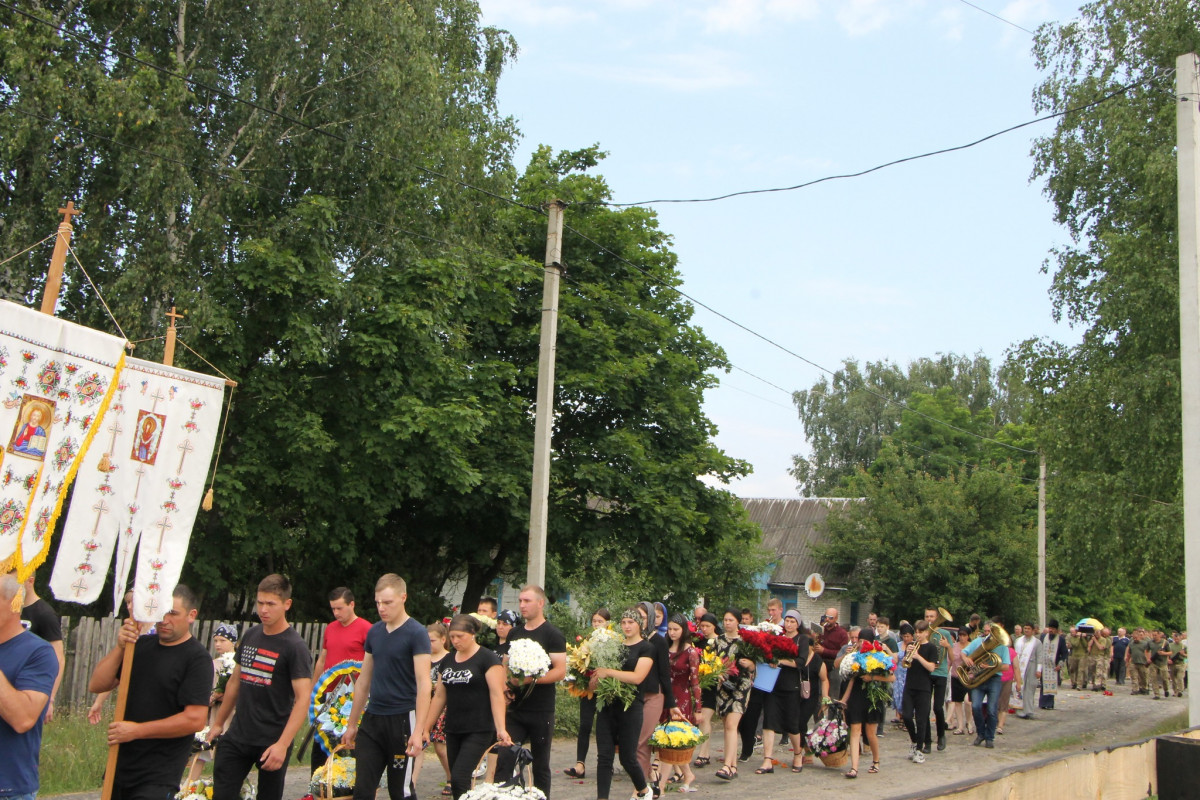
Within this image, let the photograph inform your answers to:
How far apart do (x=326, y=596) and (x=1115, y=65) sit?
21.4 m

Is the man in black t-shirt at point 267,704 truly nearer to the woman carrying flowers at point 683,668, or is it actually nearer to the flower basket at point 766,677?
the woman carrying flowers at point 683,668

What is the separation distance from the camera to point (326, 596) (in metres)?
24.7

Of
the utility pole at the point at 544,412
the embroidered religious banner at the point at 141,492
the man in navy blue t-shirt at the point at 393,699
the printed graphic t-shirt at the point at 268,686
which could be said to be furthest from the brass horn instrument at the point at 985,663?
the embroidered religious banner at the point at 141,492

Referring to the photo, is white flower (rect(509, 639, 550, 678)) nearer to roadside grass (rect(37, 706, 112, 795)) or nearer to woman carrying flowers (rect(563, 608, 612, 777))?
woman carrying flowers (rect(563, 608, 612, 777))

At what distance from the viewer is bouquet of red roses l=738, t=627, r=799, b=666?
42.6ft

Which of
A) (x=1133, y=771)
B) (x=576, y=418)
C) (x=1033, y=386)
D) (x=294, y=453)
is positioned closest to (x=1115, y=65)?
(x=1033, y=386)

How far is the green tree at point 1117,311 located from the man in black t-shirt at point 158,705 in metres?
20.9

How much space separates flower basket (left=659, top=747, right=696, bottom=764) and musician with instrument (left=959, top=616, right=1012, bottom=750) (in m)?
7.44

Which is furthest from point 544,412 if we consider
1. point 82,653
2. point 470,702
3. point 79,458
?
point 79,458

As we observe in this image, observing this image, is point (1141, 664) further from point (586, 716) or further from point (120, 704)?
point (120, 704)

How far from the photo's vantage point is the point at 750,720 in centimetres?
1384

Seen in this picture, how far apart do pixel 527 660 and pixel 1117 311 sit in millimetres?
19499

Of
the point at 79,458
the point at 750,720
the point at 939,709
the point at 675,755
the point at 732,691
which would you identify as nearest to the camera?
the point at 79,458

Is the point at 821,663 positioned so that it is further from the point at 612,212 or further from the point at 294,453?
the point at 612,212
